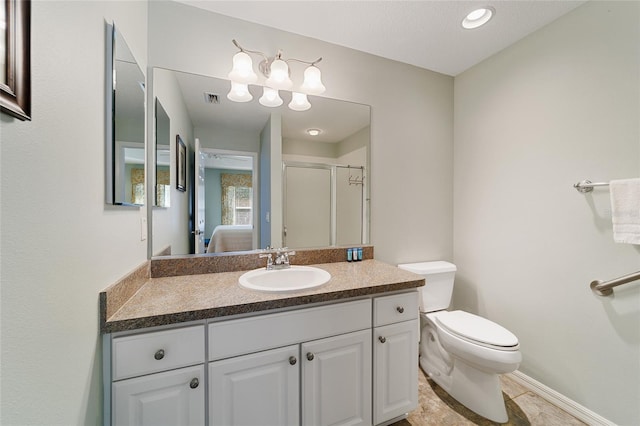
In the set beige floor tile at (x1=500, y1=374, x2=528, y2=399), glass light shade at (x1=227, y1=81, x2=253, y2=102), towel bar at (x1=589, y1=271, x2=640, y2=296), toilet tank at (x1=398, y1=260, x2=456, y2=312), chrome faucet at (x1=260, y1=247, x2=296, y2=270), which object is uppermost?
glass light shade at (x1=227, y1=81, x2=253, y2=102)

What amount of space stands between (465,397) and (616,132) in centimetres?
173

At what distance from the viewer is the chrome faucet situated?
147cm

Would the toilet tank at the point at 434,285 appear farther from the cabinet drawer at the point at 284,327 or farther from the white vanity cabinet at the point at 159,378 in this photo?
the white vanity cabinet at the point at 159,378

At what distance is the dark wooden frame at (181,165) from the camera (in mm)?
1401

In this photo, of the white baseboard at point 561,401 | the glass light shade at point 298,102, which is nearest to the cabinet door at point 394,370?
the white baseboard at point 561,401

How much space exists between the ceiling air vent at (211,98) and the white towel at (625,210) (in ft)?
7.25

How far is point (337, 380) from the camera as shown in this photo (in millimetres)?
1156

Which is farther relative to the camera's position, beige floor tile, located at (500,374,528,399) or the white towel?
beige floor tile, located at (500,374,528,399)

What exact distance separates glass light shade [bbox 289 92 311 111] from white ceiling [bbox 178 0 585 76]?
0.41 meters

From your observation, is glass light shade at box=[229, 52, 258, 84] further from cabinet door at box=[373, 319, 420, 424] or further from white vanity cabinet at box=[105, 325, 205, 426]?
cabinet door at box=[373, 319, 420, 424]

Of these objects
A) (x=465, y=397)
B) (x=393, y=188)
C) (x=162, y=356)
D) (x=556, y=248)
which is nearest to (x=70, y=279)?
(x=162, y=356)

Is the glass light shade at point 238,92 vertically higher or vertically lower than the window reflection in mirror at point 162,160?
higher

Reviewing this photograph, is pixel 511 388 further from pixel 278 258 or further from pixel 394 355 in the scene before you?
pixel 278 258

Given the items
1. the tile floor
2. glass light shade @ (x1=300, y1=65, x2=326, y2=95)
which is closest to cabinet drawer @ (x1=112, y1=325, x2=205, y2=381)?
the tile floor
